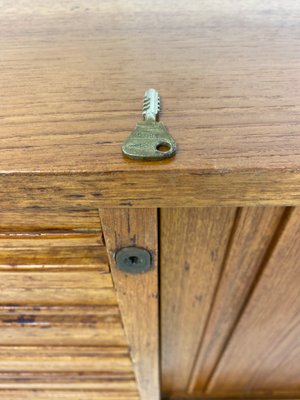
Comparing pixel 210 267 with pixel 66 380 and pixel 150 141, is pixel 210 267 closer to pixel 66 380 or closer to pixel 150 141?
pixel 150 141

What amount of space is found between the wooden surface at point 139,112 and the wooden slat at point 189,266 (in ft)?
0.16

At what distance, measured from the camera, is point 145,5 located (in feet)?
1.40

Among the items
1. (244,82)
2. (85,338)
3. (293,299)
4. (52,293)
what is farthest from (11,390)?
(244,82)

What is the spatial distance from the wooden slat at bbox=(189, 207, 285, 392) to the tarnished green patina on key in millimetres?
92

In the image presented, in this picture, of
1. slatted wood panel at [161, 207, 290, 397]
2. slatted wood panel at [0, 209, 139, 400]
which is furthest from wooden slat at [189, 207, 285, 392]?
slatted wood panel at [0, 209, 139, 400]

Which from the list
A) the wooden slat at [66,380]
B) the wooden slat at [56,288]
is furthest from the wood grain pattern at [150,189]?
the wooden slat at [66,380]

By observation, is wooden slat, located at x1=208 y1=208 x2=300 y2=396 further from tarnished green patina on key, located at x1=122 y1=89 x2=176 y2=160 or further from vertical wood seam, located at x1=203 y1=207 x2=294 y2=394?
tarnished green patina on key, located at x1=122 y1=89 x2=176 y2=160

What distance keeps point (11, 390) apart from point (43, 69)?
0.54 m

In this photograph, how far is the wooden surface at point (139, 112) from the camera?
Result: 0.22 m

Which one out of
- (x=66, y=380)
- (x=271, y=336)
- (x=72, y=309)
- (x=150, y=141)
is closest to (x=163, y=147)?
(x=150, y=141)

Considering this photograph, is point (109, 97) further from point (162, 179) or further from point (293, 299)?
point (293, 299)

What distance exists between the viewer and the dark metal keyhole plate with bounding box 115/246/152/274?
0.91 ft

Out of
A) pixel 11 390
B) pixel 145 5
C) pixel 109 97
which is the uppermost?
pixel 145 5

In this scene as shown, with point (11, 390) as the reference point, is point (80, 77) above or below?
above
